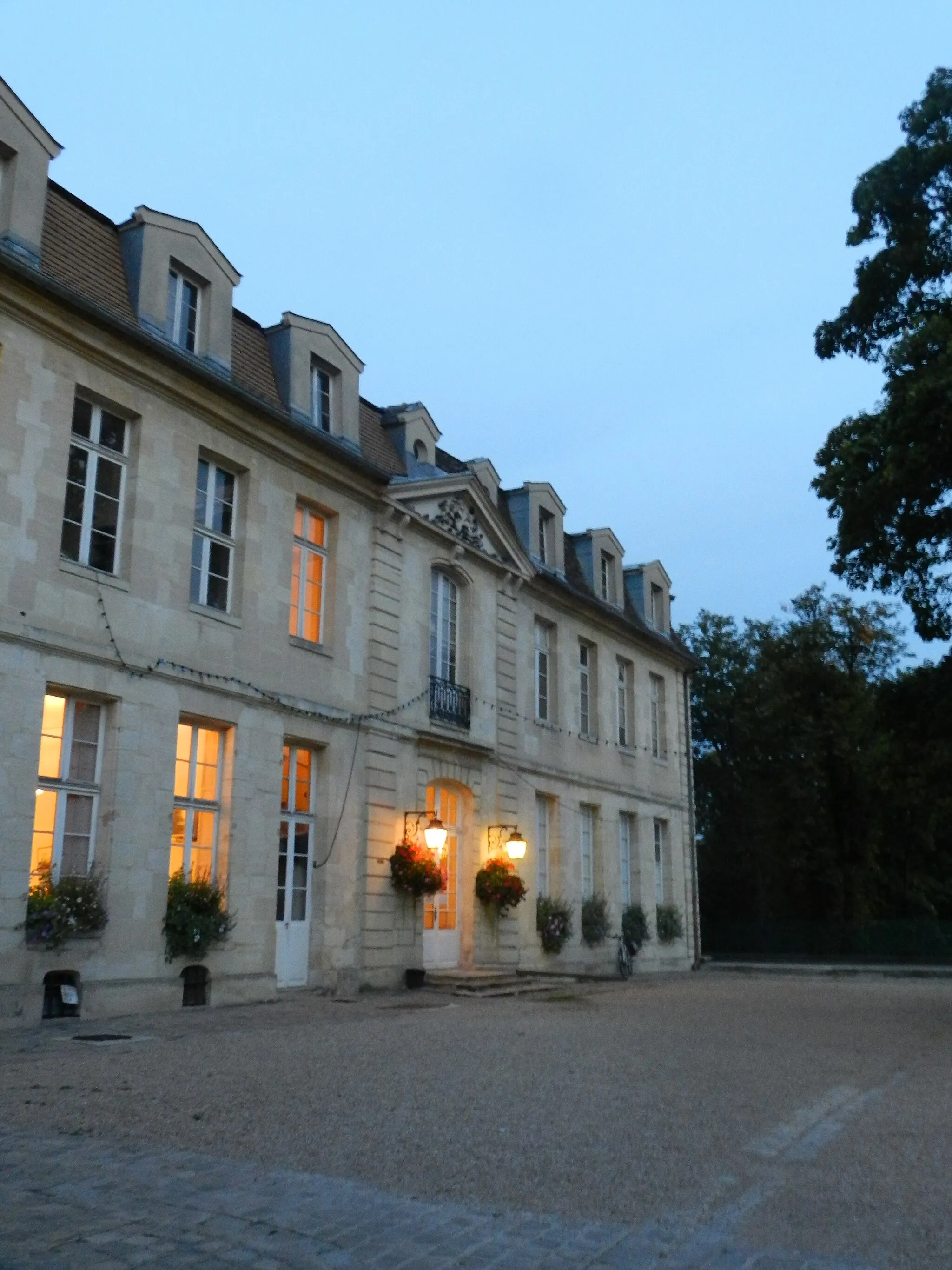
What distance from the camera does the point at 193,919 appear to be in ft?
40.1

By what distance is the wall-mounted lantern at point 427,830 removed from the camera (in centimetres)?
1541

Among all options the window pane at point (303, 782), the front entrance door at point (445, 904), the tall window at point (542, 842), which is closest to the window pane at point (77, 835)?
the window pane at point (303, 782)

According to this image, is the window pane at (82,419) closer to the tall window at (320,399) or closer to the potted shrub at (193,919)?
the tall window at (320,399)

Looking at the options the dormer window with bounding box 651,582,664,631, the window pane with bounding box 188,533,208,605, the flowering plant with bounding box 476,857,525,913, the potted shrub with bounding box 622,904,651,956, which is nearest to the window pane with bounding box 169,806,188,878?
the window pane with bounding box 188,533,208,605

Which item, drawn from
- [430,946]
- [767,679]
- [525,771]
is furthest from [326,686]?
[767,679]

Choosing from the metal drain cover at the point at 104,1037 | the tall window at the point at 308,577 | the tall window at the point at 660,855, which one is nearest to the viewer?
the metal drain cover at the point at 104,1037

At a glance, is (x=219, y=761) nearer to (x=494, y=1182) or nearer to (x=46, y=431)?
(x=46, y=431)

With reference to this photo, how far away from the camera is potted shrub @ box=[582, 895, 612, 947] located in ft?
69.3

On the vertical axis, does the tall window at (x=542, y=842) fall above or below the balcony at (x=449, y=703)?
below

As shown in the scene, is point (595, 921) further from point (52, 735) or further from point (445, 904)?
point (52, 735)

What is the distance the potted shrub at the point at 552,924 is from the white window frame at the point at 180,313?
35.0 feet

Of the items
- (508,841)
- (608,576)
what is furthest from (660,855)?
(508,841)

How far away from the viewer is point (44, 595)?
1123cm

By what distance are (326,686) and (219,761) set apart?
202cm
